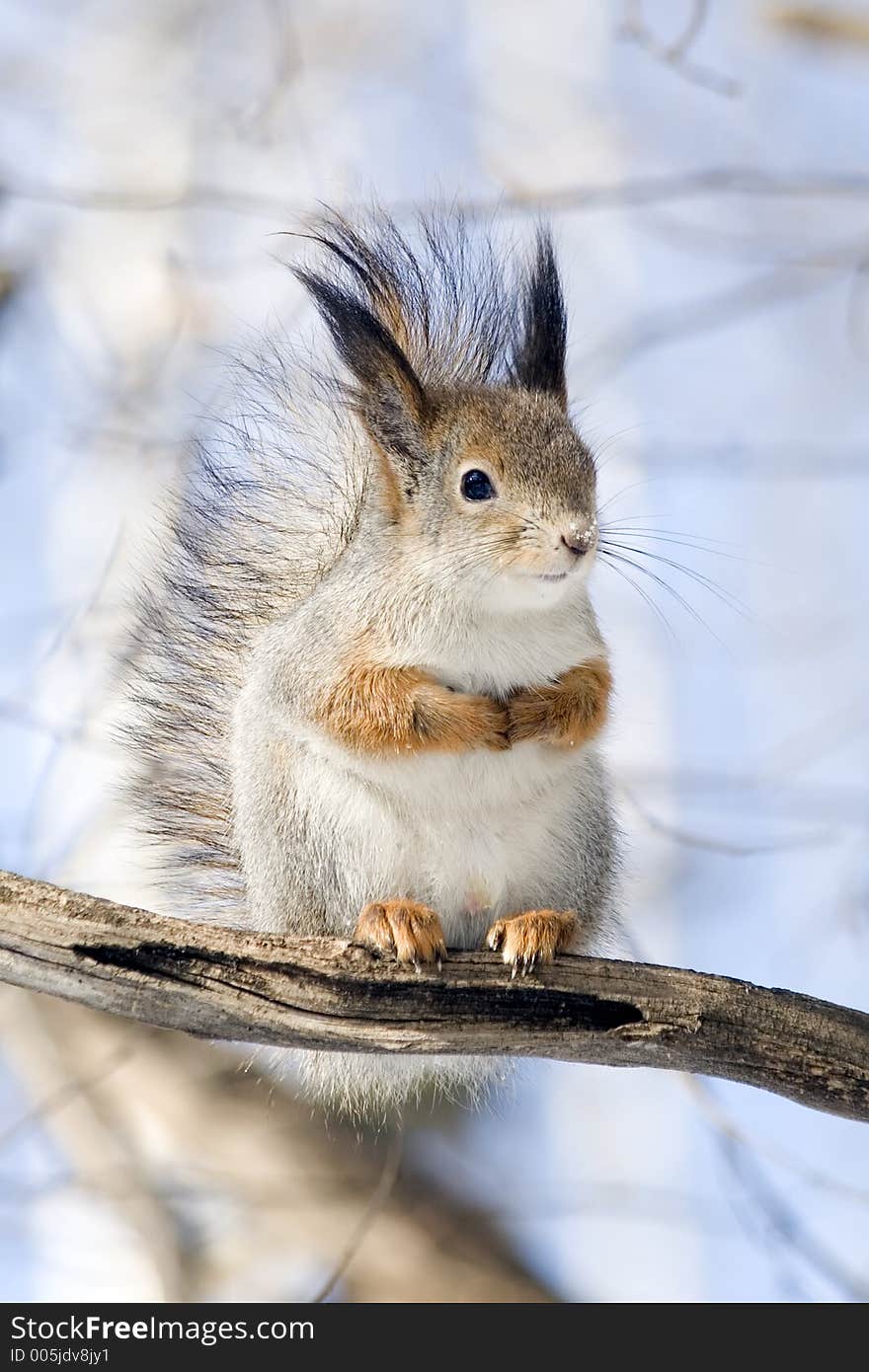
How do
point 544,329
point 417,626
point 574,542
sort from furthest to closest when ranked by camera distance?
point 544,329, point 417,626, point 574,542

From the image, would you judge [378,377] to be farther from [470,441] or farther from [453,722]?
[453,722]

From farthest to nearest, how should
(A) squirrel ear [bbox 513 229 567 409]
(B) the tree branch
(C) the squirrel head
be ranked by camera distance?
(A) squirrel ear [bbox 513 229 567 409]
(C) the squirrel head
(B) the tree branch

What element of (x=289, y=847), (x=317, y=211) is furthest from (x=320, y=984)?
(x=317, y=211)

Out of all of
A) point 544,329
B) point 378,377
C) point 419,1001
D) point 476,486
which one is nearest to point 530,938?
point 419,1001

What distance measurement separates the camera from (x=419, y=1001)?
1.82m

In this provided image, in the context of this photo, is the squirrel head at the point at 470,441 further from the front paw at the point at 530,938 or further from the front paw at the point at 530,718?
the front paw at the point at 530,938

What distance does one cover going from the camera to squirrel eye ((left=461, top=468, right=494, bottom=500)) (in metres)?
1.91

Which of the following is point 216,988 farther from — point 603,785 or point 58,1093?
point 58,1093

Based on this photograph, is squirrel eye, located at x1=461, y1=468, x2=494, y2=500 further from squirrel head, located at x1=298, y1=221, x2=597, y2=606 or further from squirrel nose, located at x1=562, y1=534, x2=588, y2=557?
squirrel nose, located at x1=562, y1=534, x2=588, y2=557

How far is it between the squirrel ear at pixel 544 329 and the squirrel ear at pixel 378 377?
301 mm

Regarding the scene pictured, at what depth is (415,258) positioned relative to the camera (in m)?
2.32

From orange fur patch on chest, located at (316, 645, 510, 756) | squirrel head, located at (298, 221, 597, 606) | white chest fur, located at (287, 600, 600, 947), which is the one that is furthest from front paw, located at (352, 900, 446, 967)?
squirrel head, located at (298, 221, 597, 606)

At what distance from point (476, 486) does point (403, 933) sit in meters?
0.64

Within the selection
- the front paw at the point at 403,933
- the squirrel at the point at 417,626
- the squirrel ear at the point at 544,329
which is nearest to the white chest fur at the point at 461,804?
the squirrel at the point at 417,626
